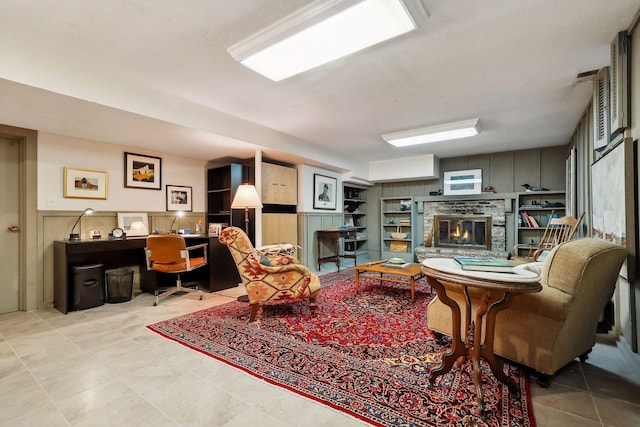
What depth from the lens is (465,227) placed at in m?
6.48

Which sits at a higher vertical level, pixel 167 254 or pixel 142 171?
pixel 142 171

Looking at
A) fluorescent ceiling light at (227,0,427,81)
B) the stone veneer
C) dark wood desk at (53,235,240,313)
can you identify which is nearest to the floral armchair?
dark wood desk at (53,235,240,313)

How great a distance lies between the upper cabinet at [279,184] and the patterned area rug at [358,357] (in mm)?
2001

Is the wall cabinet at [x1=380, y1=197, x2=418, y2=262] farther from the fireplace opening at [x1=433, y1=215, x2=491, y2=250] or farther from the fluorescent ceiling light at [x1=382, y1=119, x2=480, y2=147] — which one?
Result: the fluorescent ceiling light at [x1=382, y1=119, x2=480, y2=147]

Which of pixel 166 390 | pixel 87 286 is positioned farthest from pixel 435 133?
pixel 87 286

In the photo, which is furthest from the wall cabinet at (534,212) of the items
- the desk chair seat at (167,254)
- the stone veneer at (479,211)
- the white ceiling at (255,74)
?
the desk chair seat at (167,254)

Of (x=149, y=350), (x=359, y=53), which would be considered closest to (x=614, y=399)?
(x=359, y=53)

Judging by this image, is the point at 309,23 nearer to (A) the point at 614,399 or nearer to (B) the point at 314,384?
(B) the point at 314,384

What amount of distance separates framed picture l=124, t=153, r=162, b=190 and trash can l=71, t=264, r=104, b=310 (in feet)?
4.33

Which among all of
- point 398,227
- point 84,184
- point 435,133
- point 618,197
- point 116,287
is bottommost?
point 116,287

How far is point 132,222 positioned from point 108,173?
750mm

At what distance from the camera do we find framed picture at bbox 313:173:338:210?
5980 mm

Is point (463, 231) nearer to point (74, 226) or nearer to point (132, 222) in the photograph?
point (132, 222)

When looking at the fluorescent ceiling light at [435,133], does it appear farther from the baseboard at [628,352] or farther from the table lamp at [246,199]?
the baseboard at [628,352]
